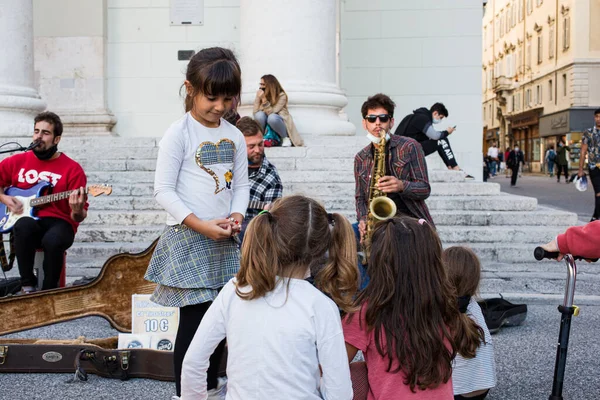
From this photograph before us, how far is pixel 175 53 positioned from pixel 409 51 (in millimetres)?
3773

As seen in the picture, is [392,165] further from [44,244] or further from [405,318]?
[44,244]

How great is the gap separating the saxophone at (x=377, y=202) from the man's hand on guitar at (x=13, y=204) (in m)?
2.41

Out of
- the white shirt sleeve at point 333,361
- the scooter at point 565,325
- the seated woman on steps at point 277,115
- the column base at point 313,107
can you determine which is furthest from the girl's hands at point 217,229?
the column base at point 313,107

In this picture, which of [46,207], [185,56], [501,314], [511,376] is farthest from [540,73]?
[511,376]

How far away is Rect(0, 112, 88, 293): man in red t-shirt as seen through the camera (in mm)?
5246

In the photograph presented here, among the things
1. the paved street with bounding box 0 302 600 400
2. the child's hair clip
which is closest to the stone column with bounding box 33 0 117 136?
the paved street with bounding box 0 302 600 400

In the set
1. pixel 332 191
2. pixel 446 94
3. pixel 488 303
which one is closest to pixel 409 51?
pixel 446 94

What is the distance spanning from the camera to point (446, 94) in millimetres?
12891

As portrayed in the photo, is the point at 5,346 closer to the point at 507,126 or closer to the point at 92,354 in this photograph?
the point at 92,354

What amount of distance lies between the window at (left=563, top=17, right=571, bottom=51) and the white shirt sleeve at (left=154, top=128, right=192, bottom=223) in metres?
45.9

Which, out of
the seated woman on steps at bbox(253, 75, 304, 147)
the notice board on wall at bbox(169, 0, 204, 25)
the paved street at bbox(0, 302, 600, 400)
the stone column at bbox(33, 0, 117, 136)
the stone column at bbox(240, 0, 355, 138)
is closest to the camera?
the paved street at bbox(0, 302, 600, 400)

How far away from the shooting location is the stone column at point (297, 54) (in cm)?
965

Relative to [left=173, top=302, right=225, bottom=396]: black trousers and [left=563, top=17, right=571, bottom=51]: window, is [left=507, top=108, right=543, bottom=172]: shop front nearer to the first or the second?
[left=563, top=17, right=571, bottom=51]: window

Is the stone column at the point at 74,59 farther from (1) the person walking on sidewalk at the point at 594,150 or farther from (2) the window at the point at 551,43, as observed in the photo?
(2) the window at the point at 551,43
